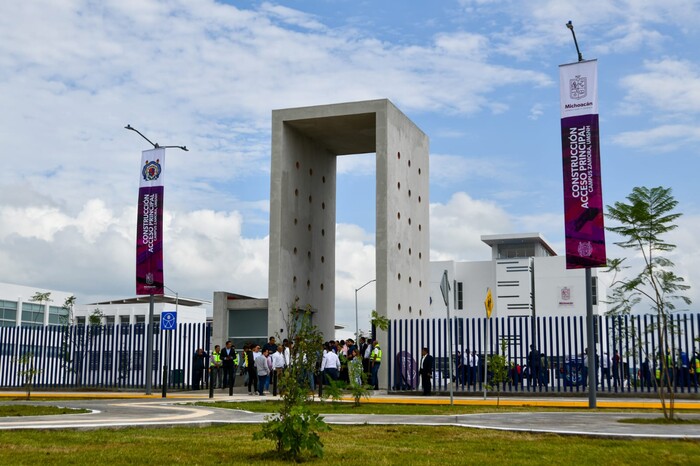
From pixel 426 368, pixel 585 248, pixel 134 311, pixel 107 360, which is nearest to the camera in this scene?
pixel 585 248

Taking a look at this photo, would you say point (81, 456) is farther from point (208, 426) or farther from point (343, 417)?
point (343, 417)

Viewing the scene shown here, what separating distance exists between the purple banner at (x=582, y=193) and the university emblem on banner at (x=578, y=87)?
54 cm

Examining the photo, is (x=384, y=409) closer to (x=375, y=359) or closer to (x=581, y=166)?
(x=581, y=166)

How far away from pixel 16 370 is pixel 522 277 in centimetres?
5414

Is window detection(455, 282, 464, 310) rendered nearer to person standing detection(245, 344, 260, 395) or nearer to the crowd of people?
the crowd of people

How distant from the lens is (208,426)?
586 inches

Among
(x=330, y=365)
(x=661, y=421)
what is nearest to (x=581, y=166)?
(x=661, y=421)

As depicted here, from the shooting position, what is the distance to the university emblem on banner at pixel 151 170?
30.2 m

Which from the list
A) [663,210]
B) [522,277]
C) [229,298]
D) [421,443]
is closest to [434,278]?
[522,277]

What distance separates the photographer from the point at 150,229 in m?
30.1

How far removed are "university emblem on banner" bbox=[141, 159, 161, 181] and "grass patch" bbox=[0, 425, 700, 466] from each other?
57.8 ft

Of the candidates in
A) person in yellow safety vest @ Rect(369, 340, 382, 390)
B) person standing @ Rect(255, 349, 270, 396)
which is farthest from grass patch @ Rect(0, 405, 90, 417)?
person in yellow safety vest @ Rect(369, 340, 382, 390)

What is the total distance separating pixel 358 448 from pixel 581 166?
1265 centimetres

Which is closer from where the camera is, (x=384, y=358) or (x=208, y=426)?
(x=208, y=426)
